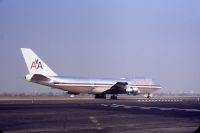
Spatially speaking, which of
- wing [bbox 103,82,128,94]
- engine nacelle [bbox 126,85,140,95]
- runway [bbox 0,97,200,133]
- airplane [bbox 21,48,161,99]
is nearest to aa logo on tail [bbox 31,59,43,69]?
airplane [bbox 21,48,161,99]

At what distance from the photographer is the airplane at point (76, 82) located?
5962cm

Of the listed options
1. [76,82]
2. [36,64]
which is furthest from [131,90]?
[36,64]

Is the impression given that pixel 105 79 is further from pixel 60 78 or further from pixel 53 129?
pixel 53 129

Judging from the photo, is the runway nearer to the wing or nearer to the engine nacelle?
the wing

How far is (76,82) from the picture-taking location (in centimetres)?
6278

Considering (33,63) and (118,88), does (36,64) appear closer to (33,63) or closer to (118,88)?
(33,63)

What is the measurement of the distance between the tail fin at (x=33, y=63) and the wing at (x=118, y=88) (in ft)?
43.7

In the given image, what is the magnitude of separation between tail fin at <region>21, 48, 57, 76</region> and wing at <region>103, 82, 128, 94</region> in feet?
43.7

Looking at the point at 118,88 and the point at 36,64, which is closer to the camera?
the point at 36,64

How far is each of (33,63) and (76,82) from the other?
8.46 metres

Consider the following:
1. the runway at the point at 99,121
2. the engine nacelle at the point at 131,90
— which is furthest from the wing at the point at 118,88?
the runway at the point at 99,121

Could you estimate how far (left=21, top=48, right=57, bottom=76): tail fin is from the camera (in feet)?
196

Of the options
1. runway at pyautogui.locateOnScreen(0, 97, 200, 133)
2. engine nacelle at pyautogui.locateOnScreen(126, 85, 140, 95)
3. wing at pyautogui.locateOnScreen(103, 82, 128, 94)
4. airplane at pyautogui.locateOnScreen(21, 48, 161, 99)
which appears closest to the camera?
runway at pyautogui.locateOnScreen(0, 97, 200, 133)

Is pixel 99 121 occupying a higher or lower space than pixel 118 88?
lower
